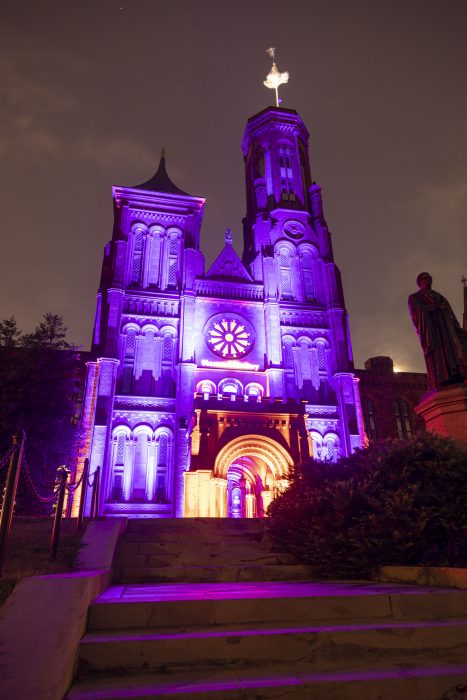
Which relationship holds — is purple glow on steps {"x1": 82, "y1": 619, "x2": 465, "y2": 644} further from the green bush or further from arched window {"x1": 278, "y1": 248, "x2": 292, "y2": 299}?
arched window {"x1": 278, "y1": 248, "x2": 292, "y2": 299}

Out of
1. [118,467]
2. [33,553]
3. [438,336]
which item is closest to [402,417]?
[118,467]

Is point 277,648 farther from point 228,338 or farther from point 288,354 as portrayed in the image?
point 288,354

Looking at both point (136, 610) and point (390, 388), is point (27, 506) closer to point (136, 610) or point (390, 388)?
point (136, 610)

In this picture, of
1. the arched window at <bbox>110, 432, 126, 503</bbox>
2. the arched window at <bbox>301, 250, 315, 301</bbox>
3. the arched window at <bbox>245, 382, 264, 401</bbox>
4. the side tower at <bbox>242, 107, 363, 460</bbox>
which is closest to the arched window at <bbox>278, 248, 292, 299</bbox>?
the side tower at <bbox>242, 107, 363, 460</bbox>

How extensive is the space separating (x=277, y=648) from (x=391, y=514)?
3.45 m

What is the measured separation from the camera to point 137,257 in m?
30.2

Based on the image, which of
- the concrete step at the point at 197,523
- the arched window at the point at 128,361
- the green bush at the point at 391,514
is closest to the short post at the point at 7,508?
the green bush at the point at 391,514

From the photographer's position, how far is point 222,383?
2703cm

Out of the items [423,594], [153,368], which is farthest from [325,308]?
[423,594]

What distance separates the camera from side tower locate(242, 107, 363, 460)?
89.3ft

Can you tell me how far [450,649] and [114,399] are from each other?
22920 millimetres

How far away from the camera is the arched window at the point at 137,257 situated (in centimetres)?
2947

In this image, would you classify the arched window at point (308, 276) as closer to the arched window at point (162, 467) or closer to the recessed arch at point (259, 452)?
the recessed arch at point (259, 452)

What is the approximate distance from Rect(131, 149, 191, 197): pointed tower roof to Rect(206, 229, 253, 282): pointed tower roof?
5.33m
